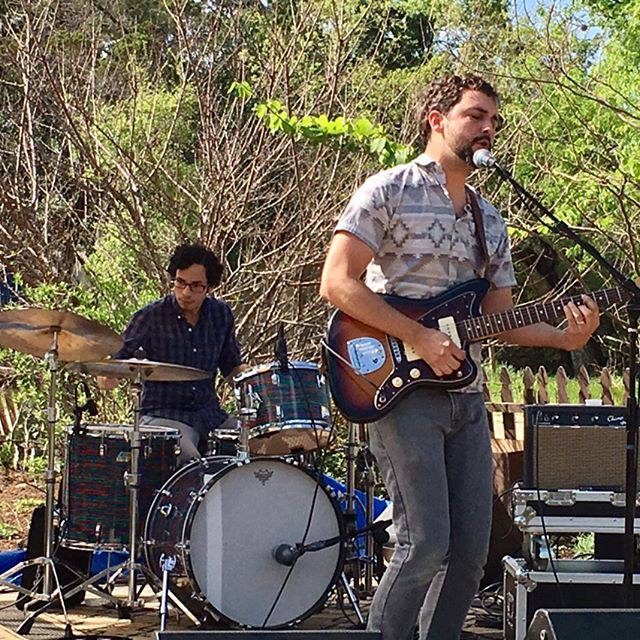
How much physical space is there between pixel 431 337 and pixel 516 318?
1.00 ft

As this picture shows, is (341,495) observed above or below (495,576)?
above

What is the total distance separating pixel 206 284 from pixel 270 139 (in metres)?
2.27

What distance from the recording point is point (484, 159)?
3.72 meters

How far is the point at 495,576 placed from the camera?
20.5 feet

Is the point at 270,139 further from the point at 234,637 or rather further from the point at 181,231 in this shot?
the point at 234,637

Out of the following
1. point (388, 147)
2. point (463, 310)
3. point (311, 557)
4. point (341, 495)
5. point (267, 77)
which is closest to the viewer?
point (463, 310)

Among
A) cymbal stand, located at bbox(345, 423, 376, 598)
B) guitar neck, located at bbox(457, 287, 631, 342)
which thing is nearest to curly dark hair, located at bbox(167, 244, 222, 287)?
cymbal stand, located at bbox(345, 423, 376, 598)

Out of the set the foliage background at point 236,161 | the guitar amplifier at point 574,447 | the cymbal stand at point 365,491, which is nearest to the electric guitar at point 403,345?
the guitar amplifier at point 574,447

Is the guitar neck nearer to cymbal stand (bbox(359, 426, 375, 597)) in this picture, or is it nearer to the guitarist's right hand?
the guitarist's right hand

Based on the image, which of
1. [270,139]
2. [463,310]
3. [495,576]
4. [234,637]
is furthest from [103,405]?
[234,637]

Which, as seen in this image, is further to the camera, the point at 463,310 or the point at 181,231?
the point at 181,231

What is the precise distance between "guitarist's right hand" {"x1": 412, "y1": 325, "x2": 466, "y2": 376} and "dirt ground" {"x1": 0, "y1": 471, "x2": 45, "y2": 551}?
4.63m

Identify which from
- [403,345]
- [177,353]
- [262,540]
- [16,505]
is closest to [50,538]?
[262,540]

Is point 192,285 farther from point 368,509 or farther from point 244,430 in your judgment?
point 368,509
